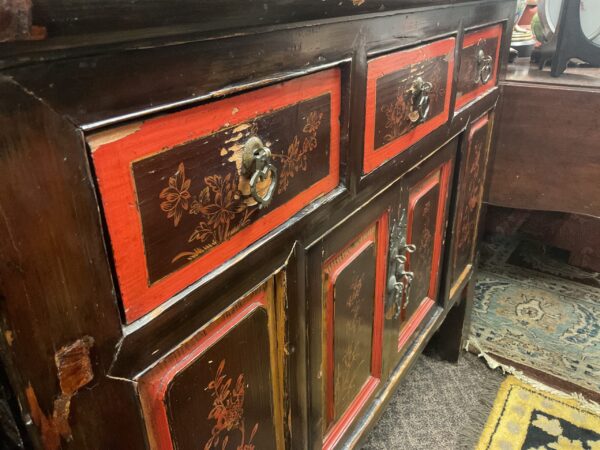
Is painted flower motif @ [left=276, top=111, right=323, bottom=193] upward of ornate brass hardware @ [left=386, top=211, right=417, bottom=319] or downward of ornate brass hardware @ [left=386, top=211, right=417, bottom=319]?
upward

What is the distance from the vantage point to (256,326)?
0.48 meters

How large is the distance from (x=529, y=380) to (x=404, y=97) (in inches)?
34.6

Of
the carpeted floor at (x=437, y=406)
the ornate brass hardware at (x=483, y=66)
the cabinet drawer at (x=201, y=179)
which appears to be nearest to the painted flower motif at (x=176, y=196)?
the cabinet drawer at (x=201, y=179)

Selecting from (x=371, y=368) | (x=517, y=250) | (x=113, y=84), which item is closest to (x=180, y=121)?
(x=113, y=84)

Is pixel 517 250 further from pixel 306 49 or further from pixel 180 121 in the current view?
pixel 180 121

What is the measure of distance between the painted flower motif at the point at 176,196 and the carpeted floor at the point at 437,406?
0.87m

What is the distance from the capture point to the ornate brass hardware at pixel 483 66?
897 mm

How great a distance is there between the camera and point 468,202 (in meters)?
1.08

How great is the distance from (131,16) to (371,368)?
68cm

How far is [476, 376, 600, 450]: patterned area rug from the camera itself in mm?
1040

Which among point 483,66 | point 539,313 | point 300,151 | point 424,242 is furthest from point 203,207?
point 539,313

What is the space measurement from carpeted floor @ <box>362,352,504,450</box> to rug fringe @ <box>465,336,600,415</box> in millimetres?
19

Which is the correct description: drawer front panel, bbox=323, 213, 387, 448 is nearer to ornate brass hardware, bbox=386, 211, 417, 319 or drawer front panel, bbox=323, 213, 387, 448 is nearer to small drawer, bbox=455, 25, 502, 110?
ornate brass hardware, bbox=386, 211, 417, 319

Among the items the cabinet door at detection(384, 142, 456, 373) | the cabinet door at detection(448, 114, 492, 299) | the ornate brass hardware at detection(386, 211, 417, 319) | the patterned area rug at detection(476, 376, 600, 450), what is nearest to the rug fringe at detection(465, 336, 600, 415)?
the patterned area rug at detection(476, 376, 600, 450)
